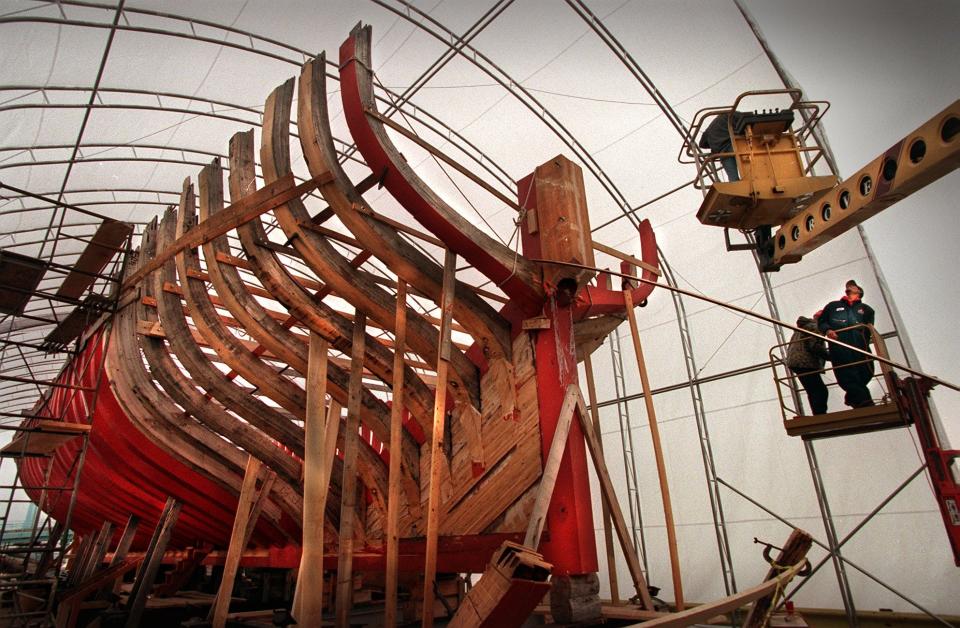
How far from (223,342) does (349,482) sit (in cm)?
213

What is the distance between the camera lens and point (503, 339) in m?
4.38

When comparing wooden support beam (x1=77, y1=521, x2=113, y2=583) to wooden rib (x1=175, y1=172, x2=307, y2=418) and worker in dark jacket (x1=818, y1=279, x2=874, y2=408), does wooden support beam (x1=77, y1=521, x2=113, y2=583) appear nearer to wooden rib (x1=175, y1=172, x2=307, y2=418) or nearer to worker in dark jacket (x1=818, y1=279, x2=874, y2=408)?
wooden rib (x1=175, y1=172, x2=307, y2=418)

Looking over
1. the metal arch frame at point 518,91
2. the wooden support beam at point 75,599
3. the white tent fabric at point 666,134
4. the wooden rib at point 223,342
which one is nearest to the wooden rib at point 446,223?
the wooden rib at point 223,342

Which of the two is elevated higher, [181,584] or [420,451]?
[420,451]

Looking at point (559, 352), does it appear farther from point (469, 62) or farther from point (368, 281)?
point (469, 62)

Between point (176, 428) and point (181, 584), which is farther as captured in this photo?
point (181, 584)

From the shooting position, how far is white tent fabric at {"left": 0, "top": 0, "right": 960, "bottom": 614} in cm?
662

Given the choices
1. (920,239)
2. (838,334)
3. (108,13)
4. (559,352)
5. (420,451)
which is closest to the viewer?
(559,352)

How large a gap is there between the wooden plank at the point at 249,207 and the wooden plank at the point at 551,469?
2.48 m

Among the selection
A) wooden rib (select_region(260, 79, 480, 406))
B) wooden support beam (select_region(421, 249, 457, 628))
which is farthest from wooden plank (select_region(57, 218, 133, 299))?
wooden support beam (select_region(421, 249, 457, 628))

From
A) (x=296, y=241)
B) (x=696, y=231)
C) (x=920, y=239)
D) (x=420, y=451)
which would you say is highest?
(x=696, y=231)

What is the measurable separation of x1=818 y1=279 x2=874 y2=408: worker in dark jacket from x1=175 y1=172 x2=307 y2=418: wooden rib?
5.12 metres

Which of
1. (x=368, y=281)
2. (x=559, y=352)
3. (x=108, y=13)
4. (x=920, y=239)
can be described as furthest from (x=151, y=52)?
(x=920, y=239)

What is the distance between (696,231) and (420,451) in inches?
252
